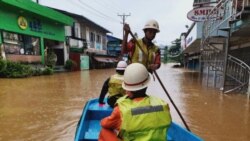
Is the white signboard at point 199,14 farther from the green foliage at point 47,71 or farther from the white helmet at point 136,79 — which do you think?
the green foliage at point 47,71

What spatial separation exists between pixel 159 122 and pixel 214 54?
36.4ft

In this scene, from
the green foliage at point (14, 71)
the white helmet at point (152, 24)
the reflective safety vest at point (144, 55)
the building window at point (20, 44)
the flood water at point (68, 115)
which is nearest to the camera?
the white helmet at point (152, 24)

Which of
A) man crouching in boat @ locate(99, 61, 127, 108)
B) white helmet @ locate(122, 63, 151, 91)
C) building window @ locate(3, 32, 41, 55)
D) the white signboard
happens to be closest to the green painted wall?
building window @ locate(3, 32, 41, 55)

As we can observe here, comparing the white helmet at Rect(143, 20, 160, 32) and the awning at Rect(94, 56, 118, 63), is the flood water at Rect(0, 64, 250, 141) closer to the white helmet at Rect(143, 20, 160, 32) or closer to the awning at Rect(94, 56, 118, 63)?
the white helmet at Rect(143, 20, 160, 32)

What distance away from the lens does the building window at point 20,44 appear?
55.5ft

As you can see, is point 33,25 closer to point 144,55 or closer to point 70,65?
point 70,65

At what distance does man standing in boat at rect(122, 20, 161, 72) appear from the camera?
12.9ft

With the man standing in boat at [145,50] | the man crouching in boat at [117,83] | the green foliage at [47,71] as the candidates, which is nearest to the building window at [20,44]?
the green foliage at [47,71]

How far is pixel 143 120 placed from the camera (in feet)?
6.75

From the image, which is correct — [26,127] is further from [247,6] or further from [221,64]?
[221,64]

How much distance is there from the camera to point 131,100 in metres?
2.21

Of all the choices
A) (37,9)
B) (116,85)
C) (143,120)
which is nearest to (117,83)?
(116,85)

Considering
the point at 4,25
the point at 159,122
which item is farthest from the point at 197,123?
the point at 4,25

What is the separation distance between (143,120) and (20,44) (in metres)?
18.4
